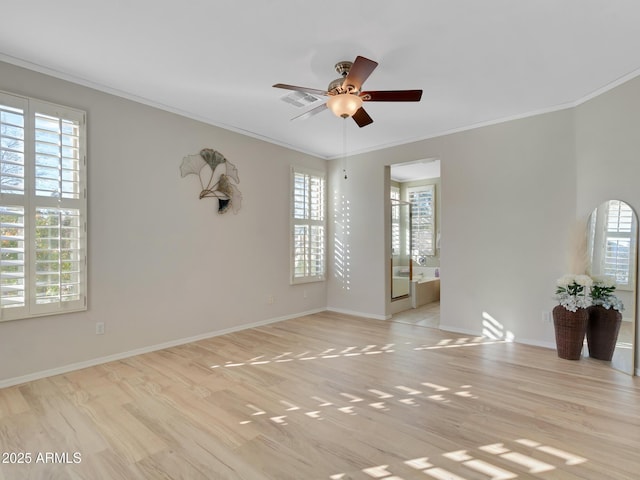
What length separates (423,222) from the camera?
7598 mm

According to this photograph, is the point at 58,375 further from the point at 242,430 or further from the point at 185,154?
the point at 185,154

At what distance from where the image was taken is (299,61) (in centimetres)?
282

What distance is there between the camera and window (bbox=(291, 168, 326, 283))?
17.7 ft

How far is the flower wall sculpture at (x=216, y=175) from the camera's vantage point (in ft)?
13.4

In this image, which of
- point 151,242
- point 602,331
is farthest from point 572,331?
point 151,242

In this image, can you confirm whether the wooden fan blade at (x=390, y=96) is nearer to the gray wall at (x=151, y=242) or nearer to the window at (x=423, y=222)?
the gray wall at (x=151, y=242)

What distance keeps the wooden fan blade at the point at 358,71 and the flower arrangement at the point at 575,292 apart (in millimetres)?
2969

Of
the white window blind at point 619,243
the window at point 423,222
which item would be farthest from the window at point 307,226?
the white window blind at point 619,243

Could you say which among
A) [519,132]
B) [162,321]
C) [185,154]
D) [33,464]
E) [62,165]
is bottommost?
[33,464]

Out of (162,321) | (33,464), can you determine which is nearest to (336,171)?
(162,321)

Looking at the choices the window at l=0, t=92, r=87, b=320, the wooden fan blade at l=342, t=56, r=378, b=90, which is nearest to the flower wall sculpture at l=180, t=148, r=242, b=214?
the window at l=0, t=92, r=87, b=320

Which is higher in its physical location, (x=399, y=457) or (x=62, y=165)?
(x=62, y=165)

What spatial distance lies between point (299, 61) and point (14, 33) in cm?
A: 214

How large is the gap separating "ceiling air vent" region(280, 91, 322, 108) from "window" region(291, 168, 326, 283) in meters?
1.73
